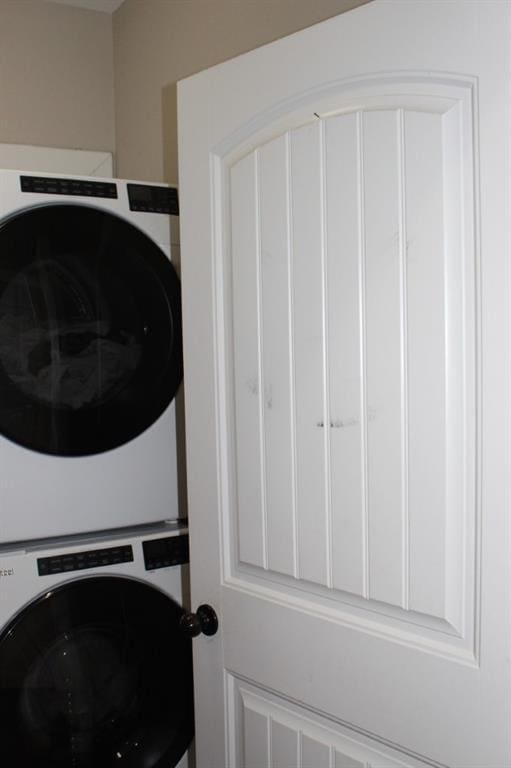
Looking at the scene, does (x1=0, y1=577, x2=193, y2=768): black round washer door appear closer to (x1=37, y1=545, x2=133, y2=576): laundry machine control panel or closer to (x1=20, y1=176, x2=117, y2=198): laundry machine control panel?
(x1=37, y1=545, x2=133, y2=576): laundry machine control panel

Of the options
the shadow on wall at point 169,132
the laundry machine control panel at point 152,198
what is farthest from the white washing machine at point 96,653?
the shadow on wall at point 169,132

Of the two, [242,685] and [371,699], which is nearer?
[371,699]

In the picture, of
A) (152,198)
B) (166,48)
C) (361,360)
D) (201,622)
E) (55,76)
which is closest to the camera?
(361,360)

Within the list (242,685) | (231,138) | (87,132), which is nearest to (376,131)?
(231,138)

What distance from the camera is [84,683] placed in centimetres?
178

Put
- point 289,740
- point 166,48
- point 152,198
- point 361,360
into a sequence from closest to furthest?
1. point 361,360
2. point 289,740
3. point 152,198
4. point 166,48

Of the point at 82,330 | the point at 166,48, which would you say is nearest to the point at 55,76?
the point at 166,48

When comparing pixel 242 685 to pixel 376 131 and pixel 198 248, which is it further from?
pixel 376 131

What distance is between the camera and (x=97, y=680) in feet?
5.87

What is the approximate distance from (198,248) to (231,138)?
220 mm

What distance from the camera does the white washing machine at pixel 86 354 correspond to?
1716 millimetres

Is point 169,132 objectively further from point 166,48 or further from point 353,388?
→ point 353,388

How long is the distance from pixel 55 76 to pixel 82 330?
4.11ft

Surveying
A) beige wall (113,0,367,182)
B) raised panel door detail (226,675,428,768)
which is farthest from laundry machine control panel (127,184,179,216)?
raised panel door detail (226,675,428,768)
